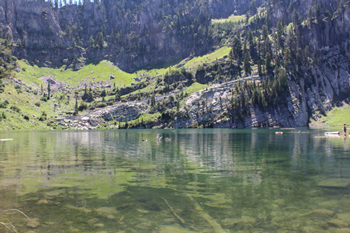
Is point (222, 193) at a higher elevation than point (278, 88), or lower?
lower

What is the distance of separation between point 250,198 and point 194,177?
748cm

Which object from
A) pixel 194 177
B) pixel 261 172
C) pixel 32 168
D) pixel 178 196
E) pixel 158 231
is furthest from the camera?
pixel 32 168

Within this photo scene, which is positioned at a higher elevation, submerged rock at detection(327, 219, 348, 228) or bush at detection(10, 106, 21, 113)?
bush at detection(10, 106, 21, 113)

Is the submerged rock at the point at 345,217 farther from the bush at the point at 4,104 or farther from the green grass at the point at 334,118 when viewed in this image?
the bush at the point at 4,104

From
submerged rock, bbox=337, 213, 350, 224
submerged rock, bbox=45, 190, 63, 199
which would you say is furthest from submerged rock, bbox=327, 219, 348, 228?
submerged rock, bbox=45, 190, 63, 199

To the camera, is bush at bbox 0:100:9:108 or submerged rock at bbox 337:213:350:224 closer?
submerged rock at bbox 337:213:350:224

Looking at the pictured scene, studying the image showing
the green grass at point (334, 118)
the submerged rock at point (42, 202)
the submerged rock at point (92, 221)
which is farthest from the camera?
the green grass at point (334, 118)

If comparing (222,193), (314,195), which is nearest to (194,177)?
(222,193)

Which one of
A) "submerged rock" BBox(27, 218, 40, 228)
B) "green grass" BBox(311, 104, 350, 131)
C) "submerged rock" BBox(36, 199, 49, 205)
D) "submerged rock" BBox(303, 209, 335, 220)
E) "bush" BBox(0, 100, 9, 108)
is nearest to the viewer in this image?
"submerged rock" BBox(27, 218, 40, 228)

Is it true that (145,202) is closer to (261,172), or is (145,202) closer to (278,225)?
(278,225)

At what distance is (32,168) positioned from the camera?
88.5 ft

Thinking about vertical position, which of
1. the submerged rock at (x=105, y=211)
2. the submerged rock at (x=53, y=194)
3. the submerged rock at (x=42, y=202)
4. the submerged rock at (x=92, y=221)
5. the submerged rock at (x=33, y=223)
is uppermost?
the submerged rock at (x=33, y=223)

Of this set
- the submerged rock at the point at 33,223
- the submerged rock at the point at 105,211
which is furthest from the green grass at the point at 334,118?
the submerged rock at the point at 33,223

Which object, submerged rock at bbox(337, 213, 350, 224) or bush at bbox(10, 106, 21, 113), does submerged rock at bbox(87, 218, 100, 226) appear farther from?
bush at bbox(10, 106, 21, 113)
